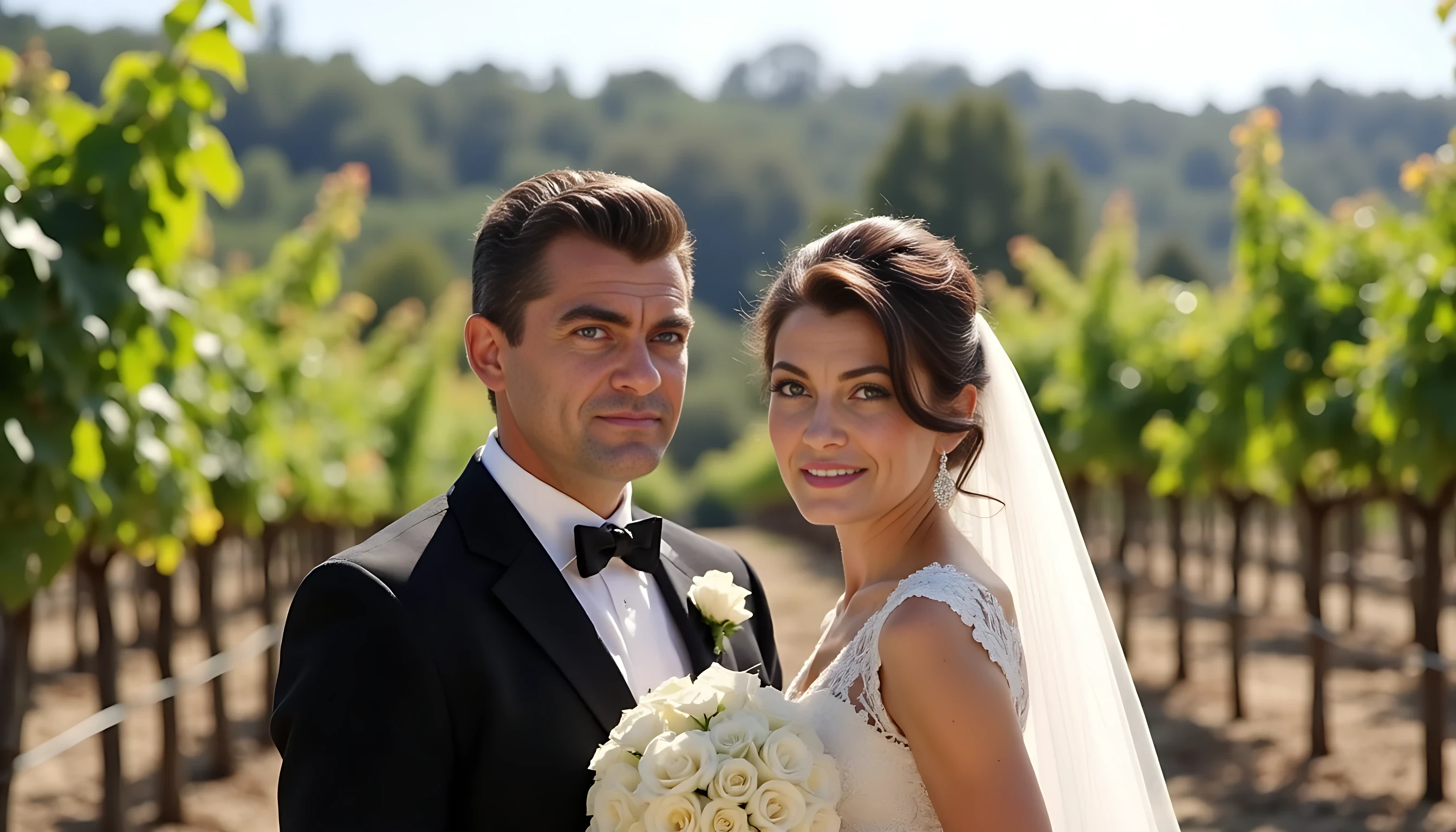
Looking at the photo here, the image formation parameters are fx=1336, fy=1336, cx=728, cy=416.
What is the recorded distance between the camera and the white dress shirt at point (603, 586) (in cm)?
306

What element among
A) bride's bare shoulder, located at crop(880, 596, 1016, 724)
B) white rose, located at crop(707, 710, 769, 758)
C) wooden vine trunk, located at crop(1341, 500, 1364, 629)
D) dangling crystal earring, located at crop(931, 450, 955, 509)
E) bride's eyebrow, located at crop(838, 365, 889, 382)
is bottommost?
wooden vine trunk, located at crop(1341, 500, 1364, 629)

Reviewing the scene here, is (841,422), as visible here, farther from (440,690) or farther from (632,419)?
(440,690)

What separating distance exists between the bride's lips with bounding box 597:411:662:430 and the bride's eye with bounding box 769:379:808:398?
0.31 meters

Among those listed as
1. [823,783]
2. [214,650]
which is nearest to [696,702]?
[823,783]

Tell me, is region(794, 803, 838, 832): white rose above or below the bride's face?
below

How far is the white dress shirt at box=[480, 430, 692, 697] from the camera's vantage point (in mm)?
3064

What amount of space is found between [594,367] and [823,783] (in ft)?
3.52

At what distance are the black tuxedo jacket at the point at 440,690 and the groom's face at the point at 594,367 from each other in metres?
0.27

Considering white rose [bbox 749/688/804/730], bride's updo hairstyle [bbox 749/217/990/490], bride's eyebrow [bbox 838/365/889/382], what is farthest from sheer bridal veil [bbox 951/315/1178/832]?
white rose [bbox 749/688/804/730]

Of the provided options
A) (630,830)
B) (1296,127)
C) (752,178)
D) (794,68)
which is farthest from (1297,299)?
(794,68)

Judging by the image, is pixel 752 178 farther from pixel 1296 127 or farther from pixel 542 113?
pixel 1296 127

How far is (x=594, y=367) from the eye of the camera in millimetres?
3092

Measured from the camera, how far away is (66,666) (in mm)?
17391

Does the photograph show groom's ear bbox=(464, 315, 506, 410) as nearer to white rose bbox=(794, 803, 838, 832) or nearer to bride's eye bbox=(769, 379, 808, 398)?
bride's eye bbox=(769, 379, 808, 398)
